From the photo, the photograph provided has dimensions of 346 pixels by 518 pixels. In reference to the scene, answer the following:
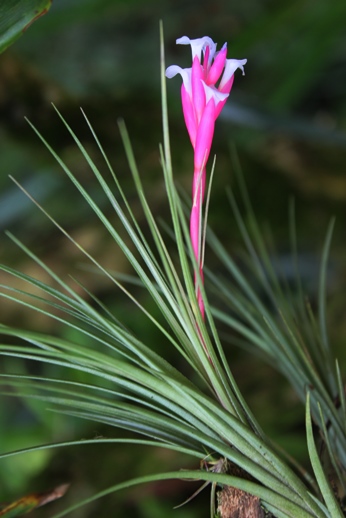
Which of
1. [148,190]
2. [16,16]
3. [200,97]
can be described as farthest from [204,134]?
[148,190]

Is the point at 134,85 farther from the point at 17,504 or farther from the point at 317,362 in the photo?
the point at 17,504

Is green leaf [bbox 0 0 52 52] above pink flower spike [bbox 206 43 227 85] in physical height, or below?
above

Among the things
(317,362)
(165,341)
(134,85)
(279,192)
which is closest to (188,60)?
(134,85)

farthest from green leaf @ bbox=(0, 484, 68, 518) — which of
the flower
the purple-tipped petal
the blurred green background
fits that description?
the blurred green background

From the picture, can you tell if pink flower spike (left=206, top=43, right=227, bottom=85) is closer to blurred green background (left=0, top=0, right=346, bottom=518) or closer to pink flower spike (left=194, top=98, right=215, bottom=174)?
pink flower spike (left=194, top=98, right=215, bottom=174)

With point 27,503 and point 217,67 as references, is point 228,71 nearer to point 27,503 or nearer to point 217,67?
point 217,67

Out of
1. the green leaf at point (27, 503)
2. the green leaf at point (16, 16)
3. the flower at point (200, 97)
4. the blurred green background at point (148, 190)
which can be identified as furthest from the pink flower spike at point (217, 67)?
the blurred green background at point (148, 190)
